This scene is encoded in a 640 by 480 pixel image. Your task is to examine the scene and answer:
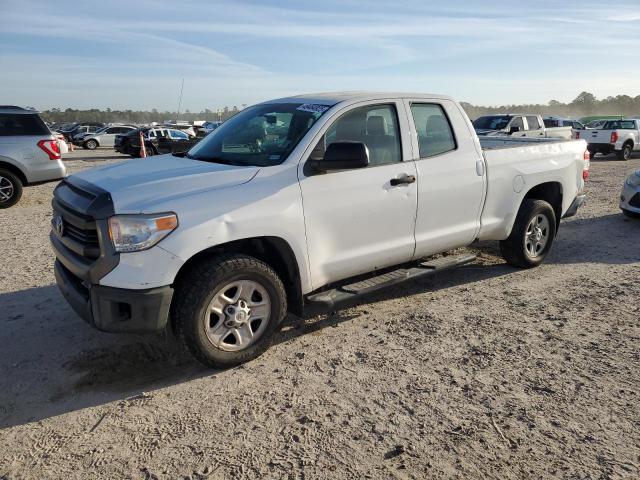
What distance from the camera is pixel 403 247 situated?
15.0 ft

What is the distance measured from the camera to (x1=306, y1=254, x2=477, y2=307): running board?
4086 mm

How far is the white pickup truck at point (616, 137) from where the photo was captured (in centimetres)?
1953

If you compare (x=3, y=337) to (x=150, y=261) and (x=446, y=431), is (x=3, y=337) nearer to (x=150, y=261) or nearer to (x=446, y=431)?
(x=150, y=261)

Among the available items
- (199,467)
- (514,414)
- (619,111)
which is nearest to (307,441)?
(199,467)

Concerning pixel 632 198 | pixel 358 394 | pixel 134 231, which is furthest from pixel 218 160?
pixel 632 198

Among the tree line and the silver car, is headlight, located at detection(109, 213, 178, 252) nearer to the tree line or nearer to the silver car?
the silver car

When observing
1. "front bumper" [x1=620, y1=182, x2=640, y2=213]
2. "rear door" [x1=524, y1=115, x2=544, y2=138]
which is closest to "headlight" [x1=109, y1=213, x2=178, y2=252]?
"front bumper" [x1=620, y1=182, x2=640, y2=213]

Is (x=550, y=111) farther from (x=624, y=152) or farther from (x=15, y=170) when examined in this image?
(x=15, y=170)

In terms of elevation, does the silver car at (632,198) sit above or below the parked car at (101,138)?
below

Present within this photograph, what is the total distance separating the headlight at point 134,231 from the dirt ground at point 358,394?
0.99 meters

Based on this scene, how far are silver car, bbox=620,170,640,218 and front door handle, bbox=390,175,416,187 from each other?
576cm

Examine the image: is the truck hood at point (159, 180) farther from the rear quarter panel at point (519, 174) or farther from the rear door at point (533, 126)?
the rear door at point (533, 126)

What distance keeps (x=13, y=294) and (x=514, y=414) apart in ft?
15.4

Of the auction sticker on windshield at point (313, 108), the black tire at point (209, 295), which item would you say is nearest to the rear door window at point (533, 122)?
the auction sticker on windshield at point (313, 108)
